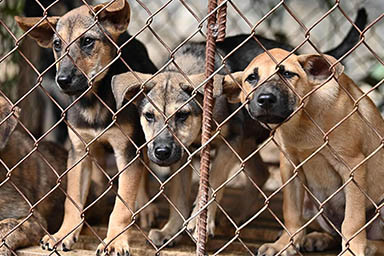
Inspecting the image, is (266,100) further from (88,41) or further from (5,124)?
(5,124)

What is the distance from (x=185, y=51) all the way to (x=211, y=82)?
4.05 ft

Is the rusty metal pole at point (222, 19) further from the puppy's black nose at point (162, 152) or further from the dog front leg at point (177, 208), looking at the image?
the dog front leg at point (177, 208)

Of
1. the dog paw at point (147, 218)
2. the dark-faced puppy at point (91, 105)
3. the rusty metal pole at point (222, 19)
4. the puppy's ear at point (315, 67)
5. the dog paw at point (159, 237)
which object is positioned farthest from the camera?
the dog paw at point (147, 218)

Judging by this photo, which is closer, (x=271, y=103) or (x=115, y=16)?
(x=271, y=103)

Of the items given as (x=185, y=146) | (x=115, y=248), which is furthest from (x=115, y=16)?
(x=115, y=248)

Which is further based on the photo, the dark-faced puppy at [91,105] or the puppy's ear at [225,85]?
the dark-faced puppy at [91,105]

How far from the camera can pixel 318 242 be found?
4.52 metres

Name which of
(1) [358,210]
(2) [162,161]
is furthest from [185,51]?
(1) [358,210]

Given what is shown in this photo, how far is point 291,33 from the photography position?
7480mm

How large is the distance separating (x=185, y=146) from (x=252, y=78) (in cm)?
58

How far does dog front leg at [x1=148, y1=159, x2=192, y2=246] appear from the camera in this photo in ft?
14.7

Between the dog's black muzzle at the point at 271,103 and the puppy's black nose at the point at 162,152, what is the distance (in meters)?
0.53

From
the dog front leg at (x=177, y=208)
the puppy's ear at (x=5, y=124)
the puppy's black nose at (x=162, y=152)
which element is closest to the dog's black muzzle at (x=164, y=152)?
the puppy's black nose at (x=162, y=152)

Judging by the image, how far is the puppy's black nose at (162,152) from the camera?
3941 millimetres
